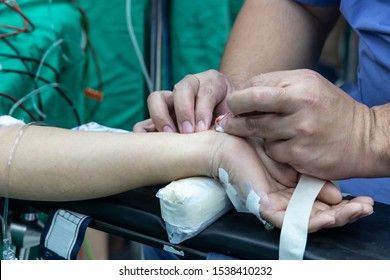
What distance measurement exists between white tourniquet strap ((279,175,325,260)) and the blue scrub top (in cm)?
26

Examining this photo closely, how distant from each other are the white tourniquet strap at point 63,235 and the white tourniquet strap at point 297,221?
0.32 m

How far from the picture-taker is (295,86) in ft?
2.44

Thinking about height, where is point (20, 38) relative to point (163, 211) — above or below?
above

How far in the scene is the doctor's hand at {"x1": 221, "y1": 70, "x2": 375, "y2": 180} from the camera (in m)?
0.74

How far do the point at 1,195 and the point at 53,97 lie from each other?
1.71 ft

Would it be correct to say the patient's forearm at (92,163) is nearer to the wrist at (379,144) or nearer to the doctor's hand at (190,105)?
the doctor's hand at (190,105)

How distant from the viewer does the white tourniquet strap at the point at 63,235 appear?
2.81 ft

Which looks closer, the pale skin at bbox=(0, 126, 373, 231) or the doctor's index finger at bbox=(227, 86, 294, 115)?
the doctor's index finger at bbox=(227, 86, 294, 115)

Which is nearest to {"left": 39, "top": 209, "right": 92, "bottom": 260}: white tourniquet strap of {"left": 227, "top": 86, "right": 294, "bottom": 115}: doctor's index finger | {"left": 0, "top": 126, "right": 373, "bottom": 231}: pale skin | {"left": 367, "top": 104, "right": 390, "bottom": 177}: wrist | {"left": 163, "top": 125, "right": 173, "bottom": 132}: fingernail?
{"left": 0, "top": 126, "right": 373, "bottom": 231}: pale skin

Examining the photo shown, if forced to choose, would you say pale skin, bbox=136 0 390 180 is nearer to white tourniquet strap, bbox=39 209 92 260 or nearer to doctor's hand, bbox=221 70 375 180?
doctor's hand, bbox=221 70 375 180
